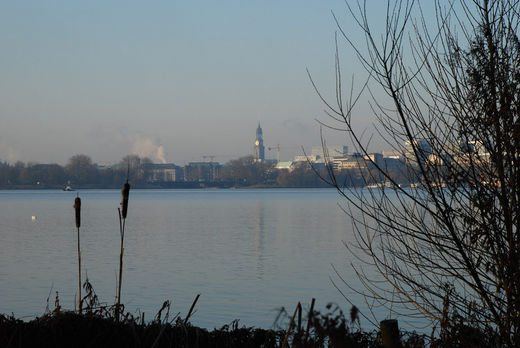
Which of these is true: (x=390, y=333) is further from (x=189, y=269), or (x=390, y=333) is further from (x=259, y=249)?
(x=259, y=249)

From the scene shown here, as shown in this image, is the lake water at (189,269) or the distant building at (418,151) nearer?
the distant building at (418,151)

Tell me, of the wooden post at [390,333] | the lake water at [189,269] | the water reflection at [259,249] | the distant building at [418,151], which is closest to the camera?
the wooden post at [390,333]

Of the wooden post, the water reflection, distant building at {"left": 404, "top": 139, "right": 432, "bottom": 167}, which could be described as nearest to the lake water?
the water reflection

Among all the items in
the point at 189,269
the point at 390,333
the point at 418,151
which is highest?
the point at 418,151

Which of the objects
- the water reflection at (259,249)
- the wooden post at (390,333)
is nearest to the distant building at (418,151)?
the wooden post at (390,333)

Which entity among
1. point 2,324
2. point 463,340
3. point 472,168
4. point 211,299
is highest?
point 472,168

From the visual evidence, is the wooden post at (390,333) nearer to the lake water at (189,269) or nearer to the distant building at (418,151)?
the distant building at (418,151)

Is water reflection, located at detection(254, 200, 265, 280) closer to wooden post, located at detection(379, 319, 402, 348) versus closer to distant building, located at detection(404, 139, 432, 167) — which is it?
distant building, located at detection(404, 139, 432, 167)

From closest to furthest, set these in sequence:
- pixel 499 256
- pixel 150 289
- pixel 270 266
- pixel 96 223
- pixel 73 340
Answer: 1. pixel 73 340
2. pixel 499 256
3. pixel 150 289
4. pixel 270 266
5. pixel 96 223

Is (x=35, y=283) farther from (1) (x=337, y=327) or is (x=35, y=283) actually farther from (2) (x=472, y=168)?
(1) (x=337, y=327)

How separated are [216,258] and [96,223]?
24.8m

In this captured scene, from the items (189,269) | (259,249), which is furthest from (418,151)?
(259,249)

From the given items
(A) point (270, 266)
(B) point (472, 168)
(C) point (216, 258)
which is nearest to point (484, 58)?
(B) point (472, 168)

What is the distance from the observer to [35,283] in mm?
20875
